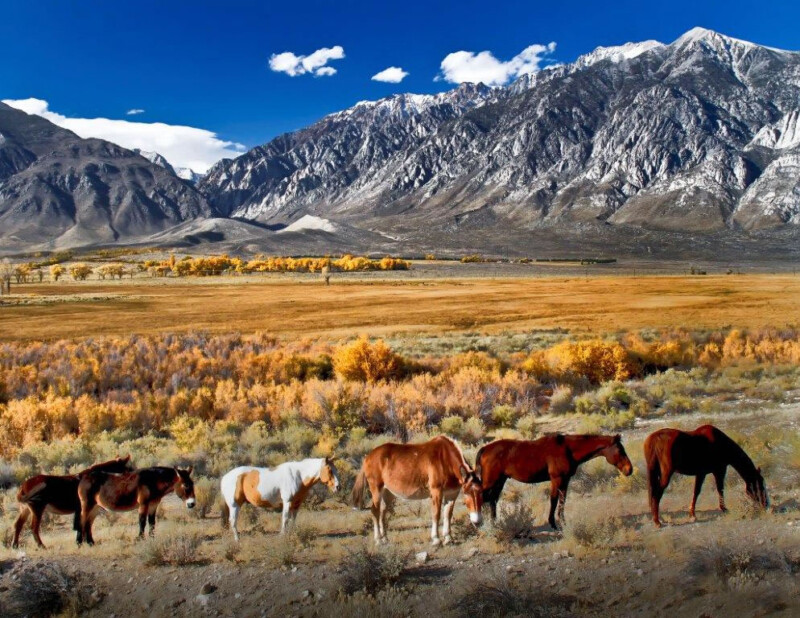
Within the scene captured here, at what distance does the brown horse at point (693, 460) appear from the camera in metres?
7.45

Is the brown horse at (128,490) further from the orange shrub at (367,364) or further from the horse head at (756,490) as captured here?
the orange shrub at (367,364)

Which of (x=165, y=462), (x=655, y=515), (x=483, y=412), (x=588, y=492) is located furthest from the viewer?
(x=483, y=412)

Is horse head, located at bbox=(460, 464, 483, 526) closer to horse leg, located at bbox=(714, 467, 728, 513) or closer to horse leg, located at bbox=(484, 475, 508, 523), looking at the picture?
horse leg, located at bbox=(484, 475, 508, 523)

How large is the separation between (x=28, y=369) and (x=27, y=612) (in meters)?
18.4

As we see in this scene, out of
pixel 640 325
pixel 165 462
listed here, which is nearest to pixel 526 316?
pixel 640 325

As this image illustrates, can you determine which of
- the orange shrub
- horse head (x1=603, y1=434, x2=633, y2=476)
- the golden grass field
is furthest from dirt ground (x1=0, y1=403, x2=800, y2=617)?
the golden grass field

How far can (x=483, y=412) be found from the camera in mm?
15906

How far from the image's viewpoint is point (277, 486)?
7.50 metres

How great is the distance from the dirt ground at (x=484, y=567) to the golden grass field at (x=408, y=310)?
26902 mm

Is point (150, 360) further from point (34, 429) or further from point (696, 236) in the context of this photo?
point (696, 236)

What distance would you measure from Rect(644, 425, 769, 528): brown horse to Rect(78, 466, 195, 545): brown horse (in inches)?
235

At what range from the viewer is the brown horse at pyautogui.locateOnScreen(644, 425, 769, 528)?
7453 mm

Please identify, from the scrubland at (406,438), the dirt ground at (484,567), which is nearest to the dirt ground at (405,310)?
the scrubland at (406,438)

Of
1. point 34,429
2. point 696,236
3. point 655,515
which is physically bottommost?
point 34,429
